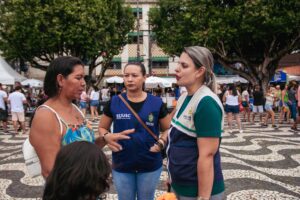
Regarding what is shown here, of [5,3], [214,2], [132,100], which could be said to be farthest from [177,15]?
[132,100]

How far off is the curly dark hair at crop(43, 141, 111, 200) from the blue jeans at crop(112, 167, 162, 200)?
5.64 ft

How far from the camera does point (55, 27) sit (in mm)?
25469

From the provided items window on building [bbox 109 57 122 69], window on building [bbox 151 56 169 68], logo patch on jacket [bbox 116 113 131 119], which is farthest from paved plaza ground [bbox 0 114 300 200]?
window on building [bbox 151 56 169 68]

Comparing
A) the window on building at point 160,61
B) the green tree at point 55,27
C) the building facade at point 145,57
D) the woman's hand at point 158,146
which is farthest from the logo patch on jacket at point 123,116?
the window on building at point 160,61

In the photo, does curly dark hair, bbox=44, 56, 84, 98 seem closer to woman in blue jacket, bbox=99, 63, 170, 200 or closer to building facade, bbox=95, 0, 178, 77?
woman in blue jacket, bbox=99, 63, 170, 200

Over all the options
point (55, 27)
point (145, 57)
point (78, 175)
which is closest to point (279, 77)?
point (145, 57)

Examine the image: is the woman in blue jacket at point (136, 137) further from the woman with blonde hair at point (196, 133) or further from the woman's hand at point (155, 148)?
the woman with blonde hair at point (196, 133)

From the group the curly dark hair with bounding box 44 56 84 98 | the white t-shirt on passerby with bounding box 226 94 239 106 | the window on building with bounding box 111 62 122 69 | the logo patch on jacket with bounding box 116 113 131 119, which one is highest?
the window on building with bounding box 111 62 122 69

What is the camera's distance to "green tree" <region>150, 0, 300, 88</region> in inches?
885

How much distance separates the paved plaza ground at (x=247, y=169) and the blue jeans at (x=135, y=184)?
2.19m

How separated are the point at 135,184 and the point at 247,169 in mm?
4332

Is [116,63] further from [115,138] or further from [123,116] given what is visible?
[115,138]

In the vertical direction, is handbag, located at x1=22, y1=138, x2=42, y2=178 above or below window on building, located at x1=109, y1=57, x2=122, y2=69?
below

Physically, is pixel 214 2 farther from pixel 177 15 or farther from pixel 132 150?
pixel 132 150
